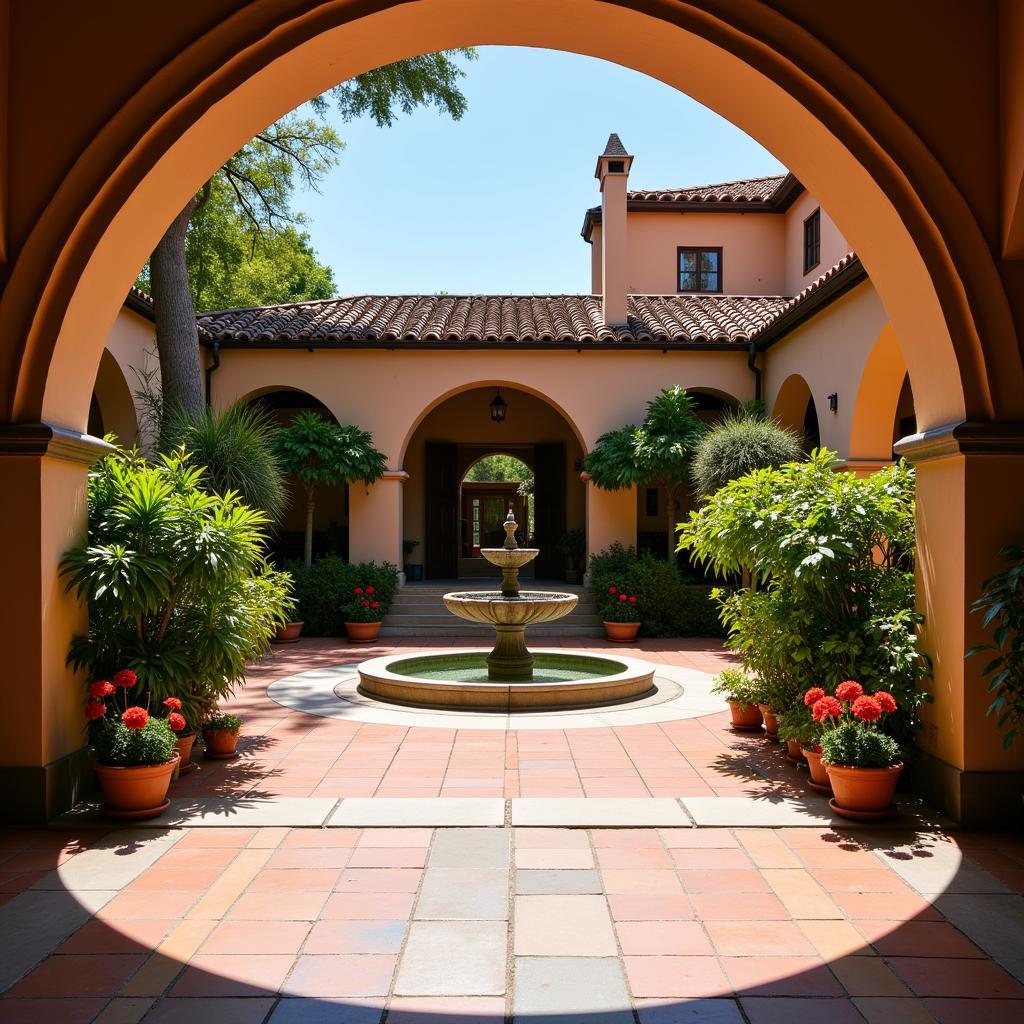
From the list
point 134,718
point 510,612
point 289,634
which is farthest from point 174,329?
point 134,718

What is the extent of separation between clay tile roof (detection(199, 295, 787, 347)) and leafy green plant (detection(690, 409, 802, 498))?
2.71m

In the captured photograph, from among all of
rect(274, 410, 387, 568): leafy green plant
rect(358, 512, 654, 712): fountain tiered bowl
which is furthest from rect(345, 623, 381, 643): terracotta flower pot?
rect(358, 512, 654, 712): fountain tiered bowl

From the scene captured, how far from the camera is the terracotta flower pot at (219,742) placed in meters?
6.42

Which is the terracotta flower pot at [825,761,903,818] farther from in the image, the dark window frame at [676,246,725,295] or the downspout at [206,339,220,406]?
the dark window frame at [676,246,725,295]

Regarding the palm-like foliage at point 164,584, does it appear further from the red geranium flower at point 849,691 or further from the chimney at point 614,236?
the chimney at point 614,236

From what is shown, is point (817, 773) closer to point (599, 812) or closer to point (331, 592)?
point (599, 812)

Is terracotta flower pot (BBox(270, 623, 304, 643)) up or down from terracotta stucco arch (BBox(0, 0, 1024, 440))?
down

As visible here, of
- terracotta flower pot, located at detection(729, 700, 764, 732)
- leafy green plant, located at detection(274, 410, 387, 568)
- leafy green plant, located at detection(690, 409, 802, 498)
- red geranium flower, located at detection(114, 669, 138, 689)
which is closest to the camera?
red geranium flower, located at detection(114, 669, 138, 689)

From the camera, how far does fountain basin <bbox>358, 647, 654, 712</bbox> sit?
26.5 feet

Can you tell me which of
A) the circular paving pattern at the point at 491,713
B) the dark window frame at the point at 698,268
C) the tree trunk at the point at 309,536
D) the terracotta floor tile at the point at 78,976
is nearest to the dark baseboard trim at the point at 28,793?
the terracotta floor tile at the point at 78,976

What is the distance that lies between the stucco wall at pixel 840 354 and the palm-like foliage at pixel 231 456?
730 centimetres

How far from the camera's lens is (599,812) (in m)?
5.19

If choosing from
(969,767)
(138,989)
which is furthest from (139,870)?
(969,767)

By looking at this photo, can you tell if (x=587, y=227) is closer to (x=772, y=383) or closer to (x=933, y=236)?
(x=772, y=383)
